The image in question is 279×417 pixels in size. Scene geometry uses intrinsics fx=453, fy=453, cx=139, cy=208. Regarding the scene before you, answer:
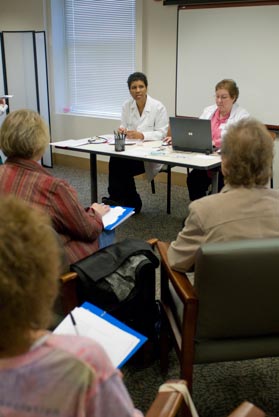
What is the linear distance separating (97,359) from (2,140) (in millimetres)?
1466

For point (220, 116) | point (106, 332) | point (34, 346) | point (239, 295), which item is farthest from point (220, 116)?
point (34, 346)

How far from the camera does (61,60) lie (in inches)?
229

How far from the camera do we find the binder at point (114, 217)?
2.21 metres

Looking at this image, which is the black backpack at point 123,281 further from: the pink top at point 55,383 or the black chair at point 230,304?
the pink top at point 55,383

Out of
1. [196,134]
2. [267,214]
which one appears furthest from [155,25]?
[267,214]

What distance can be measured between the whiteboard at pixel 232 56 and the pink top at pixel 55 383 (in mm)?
3972

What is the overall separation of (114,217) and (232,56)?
9.10ft

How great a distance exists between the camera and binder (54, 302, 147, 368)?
127 centimetres

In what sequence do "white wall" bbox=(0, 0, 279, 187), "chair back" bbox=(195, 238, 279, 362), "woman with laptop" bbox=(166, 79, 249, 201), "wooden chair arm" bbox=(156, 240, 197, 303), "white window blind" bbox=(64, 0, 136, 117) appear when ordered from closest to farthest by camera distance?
1. "chair back" bbox=(195, 238, 279, 362)
2. "wooden chair arm" bbox=(156, 240, 197, 303)
3. "woman with laptop" bbox=(166, 79, 249, 201)
4. "white wall" bbox=(0, 0, 279, 187)
5. "white window blind" bbox=(64, 0, 136, 117)

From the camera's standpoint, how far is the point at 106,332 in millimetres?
1336

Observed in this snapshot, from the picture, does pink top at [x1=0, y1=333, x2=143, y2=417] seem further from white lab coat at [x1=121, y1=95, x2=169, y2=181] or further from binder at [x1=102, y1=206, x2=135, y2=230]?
white lab coat at [x1=121, y1=95, x2=169, y2=181]

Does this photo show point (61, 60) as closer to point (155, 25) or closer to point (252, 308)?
point (155, 25)

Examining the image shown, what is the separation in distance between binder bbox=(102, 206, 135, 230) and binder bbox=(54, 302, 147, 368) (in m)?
0.80

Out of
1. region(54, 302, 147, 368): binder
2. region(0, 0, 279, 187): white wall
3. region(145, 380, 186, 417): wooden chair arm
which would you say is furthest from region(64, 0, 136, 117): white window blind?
region(145, 380, 186, 417): wooden chair arm
